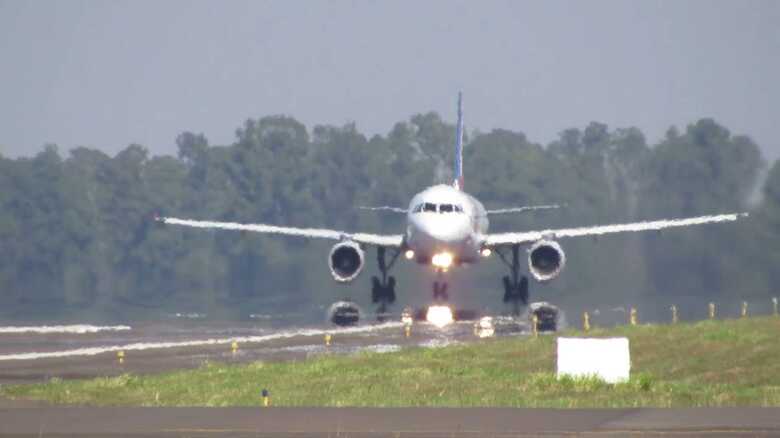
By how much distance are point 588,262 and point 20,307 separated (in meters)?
27.7

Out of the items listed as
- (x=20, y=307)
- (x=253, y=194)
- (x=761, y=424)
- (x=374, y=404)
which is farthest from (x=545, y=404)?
(x=253, y=194)

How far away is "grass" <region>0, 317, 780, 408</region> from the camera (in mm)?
32156

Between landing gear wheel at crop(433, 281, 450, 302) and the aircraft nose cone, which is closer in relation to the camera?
the aircraft nose cone

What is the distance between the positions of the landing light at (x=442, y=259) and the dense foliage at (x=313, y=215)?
528cm

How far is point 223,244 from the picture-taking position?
114 m

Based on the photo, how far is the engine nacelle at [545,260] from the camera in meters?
A: 70.1

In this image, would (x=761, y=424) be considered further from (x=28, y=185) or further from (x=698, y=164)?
(x=28, y=185)

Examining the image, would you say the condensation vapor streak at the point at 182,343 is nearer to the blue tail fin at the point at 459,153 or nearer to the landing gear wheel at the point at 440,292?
the landing gear wheel at the point at 440,292

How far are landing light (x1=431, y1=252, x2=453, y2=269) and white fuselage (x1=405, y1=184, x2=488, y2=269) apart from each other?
8 centimetres

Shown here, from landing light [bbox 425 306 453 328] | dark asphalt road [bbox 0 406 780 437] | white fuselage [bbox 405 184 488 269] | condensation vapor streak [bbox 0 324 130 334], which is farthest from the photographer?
white fuselage [bbox 405 184 488 269]

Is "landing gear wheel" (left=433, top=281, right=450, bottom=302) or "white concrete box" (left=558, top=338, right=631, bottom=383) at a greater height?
"landing gear wheel" (left=433, top=281, right=450, bottom=302)

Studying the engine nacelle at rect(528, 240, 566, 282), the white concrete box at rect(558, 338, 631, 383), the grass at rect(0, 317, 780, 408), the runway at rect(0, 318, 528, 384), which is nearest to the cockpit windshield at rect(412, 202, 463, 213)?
the engine nacelle at rect(528, 240, 566, 282)

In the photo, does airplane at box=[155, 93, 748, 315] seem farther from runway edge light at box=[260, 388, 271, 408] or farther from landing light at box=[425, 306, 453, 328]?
runway edge light at box=[260, 388, 271, 408]

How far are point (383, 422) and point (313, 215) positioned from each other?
89062mm
